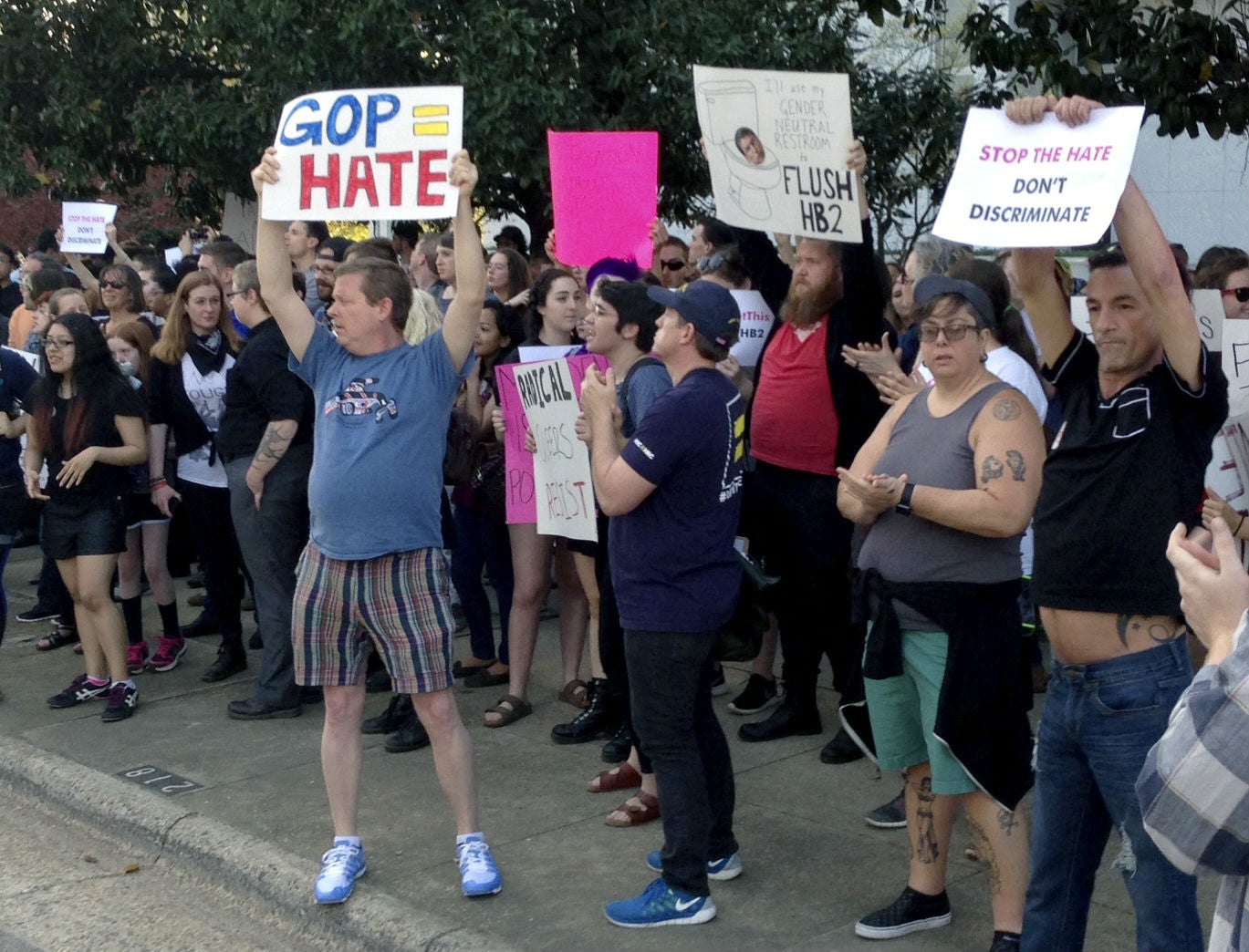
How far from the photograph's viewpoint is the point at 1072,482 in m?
3.59

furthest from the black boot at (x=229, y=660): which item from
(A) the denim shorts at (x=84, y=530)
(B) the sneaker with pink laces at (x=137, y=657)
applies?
(A) the denim shorts at (x=84, y=530)

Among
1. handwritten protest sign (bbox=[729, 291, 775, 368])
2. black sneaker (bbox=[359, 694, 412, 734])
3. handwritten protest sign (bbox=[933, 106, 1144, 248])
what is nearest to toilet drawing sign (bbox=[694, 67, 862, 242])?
handwritten protest sign (bbox=[729, 291, 775, 368])

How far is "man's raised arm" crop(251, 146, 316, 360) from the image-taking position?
4.90 meters

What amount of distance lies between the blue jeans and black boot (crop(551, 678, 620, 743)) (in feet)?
9.94

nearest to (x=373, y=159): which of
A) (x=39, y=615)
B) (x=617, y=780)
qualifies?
(x=617, y=780)

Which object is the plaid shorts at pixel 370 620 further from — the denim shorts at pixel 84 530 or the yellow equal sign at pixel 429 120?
the denim shorts at pixel 84 530

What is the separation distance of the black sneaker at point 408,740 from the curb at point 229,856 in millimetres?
932

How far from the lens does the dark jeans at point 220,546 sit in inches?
308

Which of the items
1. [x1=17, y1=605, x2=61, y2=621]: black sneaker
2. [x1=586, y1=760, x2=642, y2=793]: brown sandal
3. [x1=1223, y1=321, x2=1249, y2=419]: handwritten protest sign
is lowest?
[x1=17, y1=605, x2=61, y2=621]: black sneaker

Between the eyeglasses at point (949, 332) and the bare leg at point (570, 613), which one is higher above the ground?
the eyeglasses at point (949, 332)

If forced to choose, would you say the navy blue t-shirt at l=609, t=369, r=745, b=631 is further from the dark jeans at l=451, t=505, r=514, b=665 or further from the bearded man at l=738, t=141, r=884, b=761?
the dark jeans at l=451, t=505, r=514, b=665

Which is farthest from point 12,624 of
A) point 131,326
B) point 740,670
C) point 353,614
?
point 353,614

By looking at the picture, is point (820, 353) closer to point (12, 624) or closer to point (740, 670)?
point (740, 670)

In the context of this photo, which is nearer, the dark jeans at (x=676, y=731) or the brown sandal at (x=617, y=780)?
the dark jeans at (x=676, y=731)
